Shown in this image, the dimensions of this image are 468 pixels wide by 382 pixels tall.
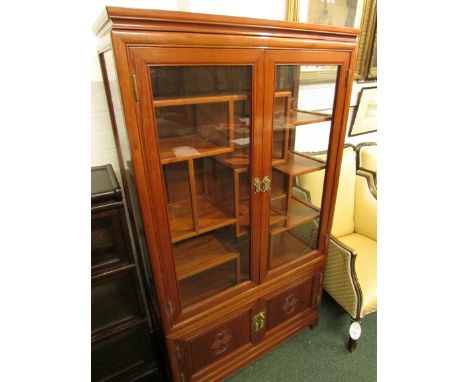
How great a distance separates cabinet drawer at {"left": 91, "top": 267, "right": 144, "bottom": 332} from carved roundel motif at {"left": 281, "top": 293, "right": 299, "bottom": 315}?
0.74 metres

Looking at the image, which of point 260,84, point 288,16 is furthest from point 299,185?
point 288,16

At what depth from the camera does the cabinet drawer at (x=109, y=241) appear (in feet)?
3.13

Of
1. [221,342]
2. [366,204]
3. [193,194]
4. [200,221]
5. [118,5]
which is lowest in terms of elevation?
[221,342]

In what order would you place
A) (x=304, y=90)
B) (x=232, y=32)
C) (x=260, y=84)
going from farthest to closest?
(x=304, y=90) < (x=260, y=84) < (x=232, y=32)

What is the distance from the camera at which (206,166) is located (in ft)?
3.58

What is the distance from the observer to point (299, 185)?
4.84ft

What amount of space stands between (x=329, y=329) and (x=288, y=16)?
179cm

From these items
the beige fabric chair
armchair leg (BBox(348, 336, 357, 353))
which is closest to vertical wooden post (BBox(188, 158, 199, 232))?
armchair leg (BBox(348, 336, 357, 353))

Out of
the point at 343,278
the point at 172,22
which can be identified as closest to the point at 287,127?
the point at 172,22

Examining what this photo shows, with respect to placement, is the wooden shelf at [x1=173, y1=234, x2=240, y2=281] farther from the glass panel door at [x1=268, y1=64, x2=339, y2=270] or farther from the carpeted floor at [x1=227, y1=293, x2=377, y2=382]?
the carpeted floor at [x1=227, y1=293, x2=377, y2=382]

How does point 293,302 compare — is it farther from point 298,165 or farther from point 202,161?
point 202,161

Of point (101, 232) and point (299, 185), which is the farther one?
point (299, 185)

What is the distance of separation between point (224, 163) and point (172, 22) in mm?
515
